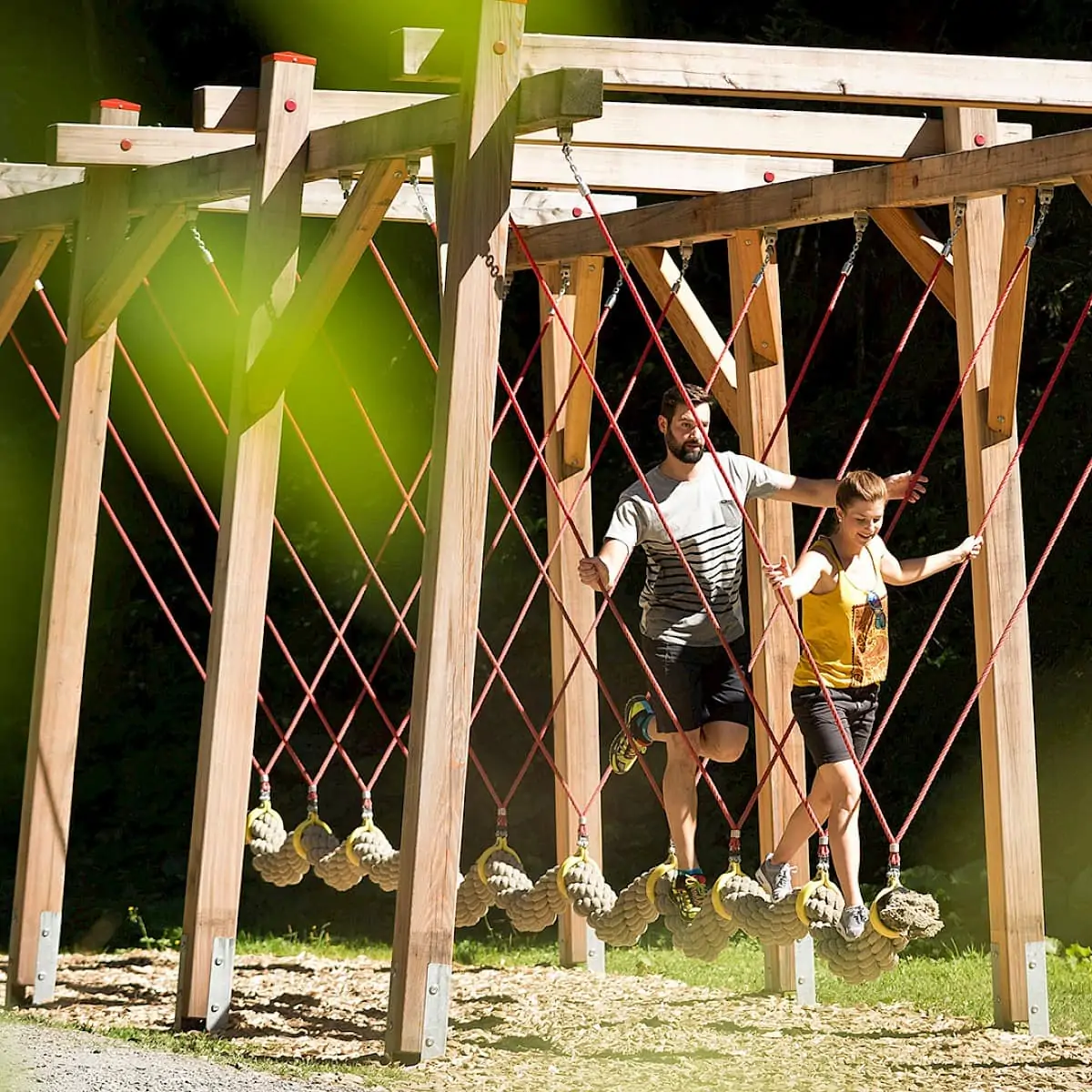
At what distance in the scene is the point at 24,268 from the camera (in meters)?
7.37

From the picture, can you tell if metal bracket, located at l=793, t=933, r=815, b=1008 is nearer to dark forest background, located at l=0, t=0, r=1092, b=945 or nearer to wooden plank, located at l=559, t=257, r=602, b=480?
wooden plank, located at l=559, t=257, r=602, b=480

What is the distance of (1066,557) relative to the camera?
384 inches

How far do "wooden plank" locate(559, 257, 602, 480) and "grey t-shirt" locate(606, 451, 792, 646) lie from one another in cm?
89

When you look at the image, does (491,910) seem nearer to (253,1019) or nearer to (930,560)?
(253,1019)

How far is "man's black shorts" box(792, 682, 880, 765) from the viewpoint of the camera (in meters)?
5.34

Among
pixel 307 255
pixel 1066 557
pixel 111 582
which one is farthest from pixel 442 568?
pixel 111 582

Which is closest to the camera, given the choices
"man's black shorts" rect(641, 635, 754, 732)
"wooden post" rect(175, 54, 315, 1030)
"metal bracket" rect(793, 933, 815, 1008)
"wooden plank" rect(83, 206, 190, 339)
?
"wooden post" rect(175, 54, 315, 1030)

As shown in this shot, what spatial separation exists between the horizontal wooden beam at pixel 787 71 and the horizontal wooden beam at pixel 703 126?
640mm

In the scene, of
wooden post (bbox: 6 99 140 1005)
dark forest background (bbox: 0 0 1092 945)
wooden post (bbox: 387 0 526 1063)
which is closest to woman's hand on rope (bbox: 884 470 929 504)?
wooden post (bbox: 387 0 526 1063)

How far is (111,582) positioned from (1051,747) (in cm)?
601

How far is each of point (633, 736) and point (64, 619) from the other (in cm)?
218

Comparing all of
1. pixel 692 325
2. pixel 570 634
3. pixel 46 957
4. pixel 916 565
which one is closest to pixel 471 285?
pixel 916 565

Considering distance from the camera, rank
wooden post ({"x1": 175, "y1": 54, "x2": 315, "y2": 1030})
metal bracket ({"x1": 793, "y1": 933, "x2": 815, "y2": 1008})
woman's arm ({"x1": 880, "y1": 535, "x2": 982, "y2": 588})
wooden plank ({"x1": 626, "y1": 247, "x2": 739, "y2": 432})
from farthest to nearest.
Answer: wooden plank ({"x1": 626, "y1": 247, "x2": 739, "y2": 432})
metal bracket ({"x1": 793, "y1": 933, "x2": 815, "y2": 1008})
wooden post ({"x1": 175, "y1": 54, "x2": 315, "y2": 1030})
woman's arm ({"x1": 880, "y1": 535, "x2": 982, "y2": 588})

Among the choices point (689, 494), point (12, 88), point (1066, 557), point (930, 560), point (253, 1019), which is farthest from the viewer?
point (12, 88)
